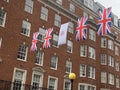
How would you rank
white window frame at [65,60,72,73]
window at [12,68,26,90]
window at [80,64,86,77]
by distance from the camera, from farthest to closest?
window at [80,64,86,77]
white window frame at [65,60,72,73]
window at [12,68,26,90]

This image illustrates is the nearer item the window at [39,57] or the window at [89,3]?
the window at [39,57]

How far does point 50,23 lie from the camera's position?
111ft

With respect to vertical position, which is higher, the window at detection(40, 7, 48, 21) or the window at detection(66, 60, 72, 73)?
the window at detection(40, 7, 48, 21)

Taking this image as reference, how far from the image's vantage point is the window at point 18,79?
27438 mm

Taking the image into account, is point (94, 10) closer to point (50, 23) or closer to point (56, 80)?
point (50, 23)

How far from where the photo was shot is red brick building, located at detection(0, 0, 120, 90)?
27891mm

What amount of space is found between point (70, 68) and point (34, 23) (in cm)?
946

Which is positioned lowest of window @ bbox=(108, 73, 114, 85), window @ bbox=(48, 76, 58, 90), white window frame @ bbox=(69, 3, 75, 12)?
window @ bbox=(48, 76, 58, 90)

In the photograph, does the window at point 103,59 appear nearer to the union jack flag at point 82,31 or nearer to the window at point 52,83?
the window at point 52,83

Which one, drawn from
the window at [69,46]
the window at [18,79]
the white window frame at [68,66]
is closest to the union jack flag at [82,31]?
the window at [18,79]

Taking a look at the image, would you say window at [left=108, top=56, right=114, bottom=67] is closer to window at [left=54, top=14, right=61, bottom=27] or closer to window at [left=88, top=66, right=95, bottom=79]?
window at [left=88, top=66, right=95, bottom=79]

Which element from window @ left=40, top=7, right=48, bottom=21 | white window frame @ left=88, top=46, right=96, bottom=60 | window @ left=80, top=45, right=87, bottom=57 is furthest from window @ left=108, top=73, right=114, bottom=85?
window @ left=40, top=7, right=48, bottom=21

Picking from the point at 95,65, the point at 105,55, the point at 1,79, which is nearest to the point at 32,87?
the point at 1,79

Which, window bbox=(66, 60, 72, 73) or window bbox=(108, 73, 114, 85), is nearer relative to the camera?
window bbox=(66, 60, 72, 73)
